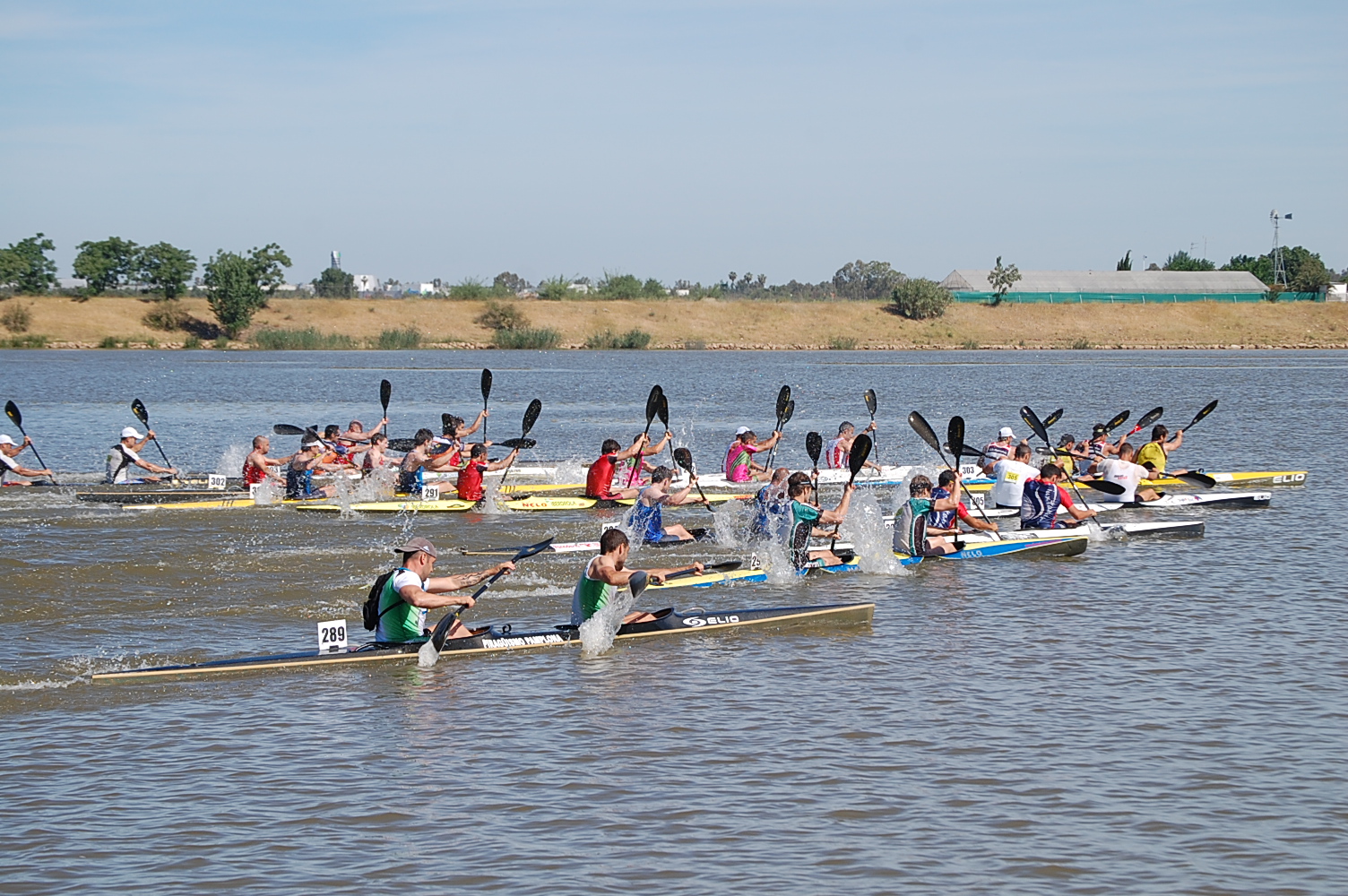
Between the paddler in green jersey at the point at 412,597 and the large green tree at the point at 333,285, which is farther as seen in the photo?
the large green tree at the point at 333,285

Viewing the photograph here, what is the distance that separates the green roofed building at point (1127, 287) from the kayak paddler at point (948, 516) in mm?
83917

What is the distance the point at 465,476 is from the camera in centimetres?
2025

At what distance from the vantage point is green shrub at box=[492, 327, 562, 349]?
3204 inches

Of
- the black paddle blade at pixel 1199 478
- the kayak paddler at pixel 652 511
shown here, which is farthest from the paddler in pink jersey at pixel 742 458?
the black paddle blade at pixel 1199 478

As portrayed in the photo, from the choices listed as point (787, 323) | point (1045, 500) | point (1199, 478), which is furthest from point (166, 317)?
point (1045, 500)

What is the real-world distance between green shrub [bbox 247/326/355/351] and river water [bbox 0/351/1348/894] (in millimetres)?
61054

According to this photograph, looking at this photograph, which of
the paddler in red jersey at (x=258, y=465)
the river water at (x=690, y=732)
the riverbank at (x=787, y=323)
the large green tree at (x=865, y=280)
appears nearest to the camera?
the river water at (x=690, y=732)

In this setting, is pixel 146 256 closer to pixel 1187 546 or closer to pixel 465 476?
pixel 465 476

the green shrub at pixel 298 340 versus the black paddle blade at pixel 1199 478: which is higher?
the green shrub at pixel 298 340

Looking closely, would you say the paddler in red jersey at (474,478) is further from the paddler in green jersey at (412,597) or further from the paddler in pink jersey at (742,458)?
the paddler in green jersey at (412,597)

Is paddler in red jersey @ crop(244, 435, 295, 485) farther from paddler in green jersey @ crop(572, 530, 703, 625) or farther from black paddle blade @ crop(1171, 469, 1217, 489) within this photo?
black paddle blade @ crop(1171, 469, 1217, 489)

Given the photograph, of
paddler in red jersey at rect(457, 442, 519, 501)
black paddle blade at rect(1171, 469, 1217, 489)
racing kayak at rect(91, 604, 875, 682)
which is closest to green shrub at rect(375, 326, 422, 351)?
paddler in red jersey at rect(457, 442, 519, 501)

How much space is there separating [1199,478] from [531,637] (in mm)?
13597

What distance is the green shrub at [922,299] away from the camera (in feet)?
292
